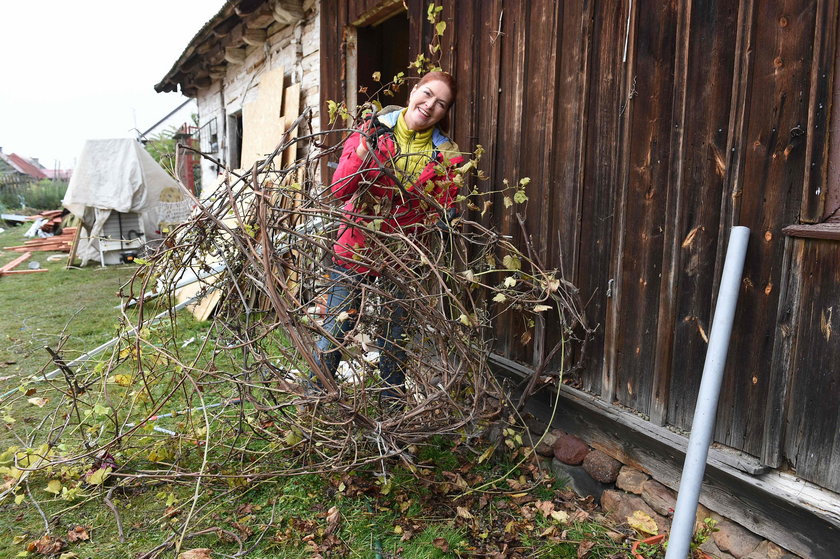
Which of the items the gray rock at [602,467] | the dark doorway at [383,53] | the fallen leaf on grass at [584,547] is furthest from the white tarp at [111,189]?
the fallen leaf on grass at [584,547]

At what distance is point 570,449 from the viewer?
2.59 metres

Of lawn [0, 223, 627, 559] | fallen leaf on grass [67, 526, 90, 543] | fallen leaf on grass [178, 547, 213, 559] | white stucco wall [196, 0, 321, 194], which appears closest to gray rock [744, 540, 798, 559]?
lawn [0, 223, 627, 559]

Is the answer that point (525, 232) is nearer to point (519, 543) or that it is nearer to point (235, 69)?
point (519, 543)

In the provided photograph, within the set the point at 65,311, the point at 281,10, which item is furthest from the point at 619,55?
the point at 65,311

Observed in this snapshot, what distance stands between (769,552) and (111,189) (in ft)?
35.5

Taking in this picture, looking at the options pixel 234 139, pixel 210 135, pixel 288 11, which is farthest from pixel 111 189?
pixel 288 11

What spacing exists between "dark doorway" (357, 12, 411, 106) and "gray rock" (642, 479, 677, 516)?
153 inches

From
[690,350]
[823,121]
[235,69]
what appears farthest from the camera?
[235,69]

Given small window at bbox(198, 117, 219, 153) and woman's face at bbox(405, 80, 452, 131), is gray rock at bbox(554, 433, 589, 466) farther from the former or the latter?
small window at bbox(198, 117, 219, 153)

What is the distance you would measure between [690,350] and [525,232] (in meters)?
1.05

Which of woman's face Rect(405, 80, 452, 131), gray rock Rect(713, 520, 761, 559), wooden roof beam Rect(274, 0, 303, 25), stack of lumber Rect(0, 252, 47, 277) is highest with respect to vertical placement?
wooden roof beam Rect(274, 0, 303, 25)

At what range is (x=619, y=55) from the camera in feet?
7.40

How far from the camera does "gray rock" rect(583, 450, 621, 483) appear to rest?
2389 millimetres

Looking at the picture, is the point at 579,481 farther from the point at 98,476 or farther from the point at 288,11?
the point at 288,11
